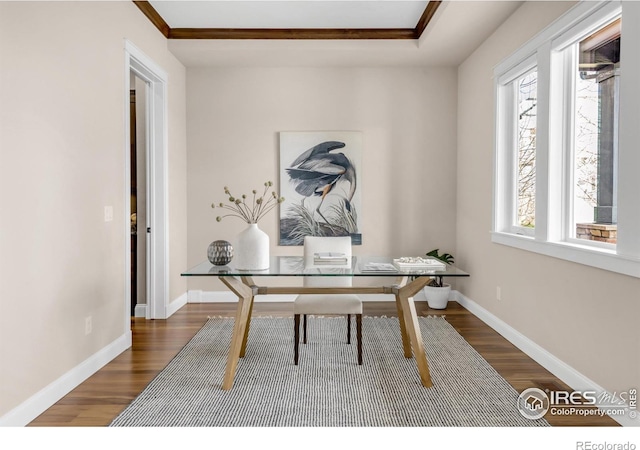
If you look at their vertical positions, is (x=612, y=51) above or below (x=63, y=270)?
above

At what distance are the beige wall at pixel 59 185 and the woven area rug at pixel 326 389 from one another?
0.57 meters

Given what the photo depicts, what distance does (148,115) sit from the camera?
14.2ft

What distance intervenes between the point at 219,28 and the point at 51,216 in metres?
2.70

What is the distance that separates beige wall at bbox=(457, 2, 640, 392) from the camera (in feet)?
7.71

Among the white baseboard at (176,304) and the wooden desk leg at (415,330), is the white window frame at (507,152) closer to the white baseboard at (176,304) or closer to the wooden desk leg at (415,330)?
the wooden desk leg at (415,330)

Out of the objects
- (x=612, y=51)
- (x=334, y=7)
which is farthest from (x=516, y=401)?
(x=334, y=7)

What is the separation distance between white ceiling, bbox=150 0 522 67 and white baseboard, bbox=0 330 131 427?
9.13 ft

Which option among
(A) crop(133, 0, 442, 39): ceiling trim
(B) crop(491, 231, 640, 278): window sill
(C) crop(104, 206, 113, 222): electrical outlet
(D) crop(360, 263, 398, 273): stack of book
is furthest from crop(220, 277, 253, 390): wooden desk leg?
(A) crop(133, 0, 442, 39): ceiling trim

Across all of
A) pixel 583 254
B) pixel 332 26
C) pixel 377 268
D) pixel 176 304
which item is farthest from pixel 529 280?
pixel 176 304

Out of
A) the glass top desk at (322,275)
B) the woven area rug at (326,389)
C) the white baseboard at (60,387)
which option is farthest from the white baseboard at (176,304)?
the glass top desk at (322,275)

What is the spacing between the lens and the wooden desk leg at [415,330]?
2.73m

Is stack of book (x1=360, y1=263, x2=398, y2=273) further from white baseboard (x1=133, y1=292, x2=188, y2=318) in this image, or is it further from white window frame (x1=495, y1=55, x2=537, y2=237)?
white baseboard (x1=133, y1=292, x2=188, y2=318)
